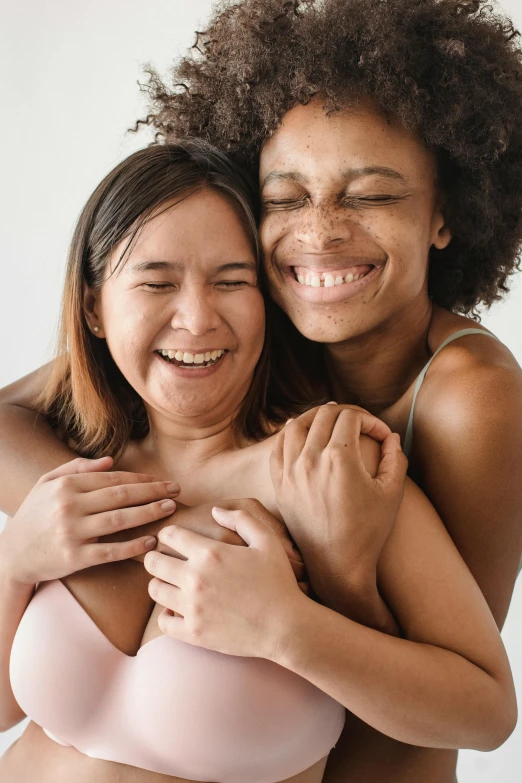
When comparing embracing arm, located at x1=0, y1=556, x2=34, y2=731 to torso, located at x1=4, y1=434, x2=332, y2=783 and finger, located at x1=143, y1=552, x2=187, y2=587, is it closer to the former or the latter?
torso, located at x1=4, y1=434, x2=332, y2=783

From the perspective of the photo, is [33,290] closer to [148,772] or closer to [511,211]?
[511,211]

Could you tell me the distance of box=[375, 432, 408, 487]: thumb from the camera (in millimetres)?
1549

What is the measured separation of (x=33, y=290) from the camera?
355 cm

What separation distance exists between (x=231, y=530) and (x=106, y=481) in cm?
24

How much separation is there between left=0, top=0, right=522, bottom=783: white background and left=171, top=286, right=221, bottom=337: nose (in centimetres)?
171

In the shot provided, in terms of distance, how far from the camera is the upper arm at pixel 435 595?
1492 mm

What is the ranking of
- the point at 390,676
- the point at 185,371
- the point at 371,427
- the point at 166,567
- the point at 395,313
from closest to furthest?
the point at 390,676 → the point at 166,567 → the point at 371,427 → the point at 185,371 → the point at 395,313

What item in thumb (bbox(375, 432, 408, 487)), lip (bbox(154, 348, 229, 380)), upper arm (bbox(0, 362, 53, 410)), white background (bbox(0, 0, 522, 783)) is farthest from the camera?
white background (bbox(0, 0, 522, 783))

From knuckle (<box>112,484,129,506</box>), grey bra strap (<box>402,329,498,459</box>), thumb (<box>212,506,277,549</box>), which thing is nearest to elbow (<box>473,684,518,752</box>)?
thumb (<box>212,506,277,549</box>)

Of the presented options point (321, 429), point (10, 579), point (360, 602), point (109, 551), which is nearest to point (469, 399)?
point (321, 429)

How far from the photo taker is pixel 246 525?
60.7 inches

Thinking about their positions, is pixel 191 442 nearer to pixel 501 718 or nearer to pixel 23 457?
pixel 23 457

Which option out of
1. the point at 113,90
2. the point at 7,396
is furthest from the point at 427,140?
the point at 113,90

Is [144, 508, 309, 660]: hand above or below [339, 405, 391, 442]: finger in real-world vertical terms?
below
